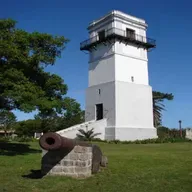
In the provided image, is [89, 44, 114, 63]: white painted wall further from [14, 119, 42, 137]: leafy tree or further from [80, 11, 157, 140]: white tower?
[14, 119, 42, 137]: leafy tree

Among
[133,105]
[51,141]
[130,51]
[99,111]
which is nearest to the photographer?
[51,141]

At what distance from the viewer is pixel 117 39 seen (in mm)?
32531

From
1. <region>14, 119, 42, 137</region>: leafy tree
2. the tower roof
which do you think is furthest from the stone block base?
<region>14, 119, 42, 137</region>: leafy tree

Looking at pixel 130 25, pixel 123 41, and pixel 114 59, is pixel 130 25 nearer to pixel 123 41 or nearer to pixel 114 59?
pixel 123 41

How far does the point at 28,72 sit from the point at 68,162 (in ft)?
29.8

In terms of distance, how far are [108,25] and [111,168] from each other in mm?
26089

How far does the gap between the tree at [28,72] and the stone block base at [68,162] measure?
19.0 feet

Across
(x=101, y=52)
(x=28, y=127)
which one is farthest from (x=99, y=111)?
(x=28, y=127)

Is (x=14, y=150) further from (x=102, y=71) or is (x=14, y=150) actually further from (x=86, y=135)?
(x=102, y=71)

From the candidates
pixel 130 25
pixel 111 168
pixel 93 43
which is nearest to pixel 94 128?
pixel 93 43

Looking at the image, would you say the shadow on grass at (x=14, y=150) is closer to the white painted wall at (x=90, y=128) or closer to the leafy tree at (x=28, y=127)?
the white painted wall at (x=90, y=128)

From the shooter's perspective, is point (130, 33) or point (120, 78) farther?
point (130, 33)

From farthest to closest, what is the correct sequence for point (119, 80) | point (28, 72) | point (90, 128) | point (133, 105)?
point (133, 105) → point (119, 80) → point (90, 128) → point (28, 72)

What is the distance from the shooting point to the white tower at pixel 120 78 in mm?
31141
